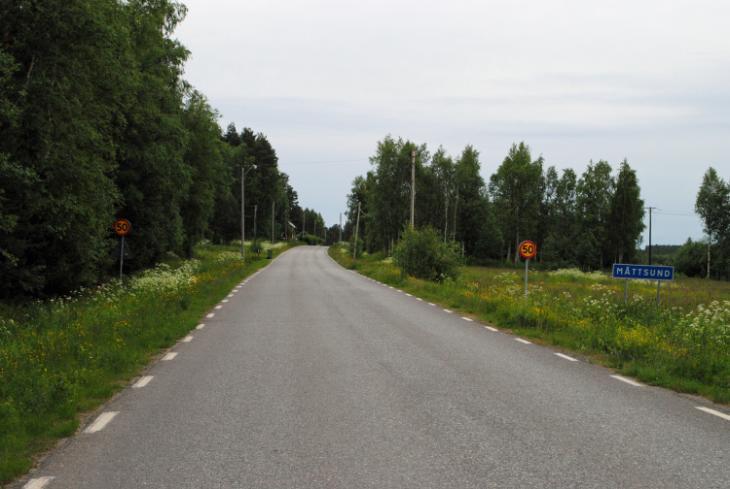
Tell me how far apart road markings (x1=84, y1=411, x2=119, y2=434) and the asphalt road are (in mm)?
18

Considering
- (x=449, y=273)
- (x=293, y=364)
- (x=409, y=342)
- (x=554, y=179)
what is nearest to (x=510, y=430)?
(x=293, y=364)

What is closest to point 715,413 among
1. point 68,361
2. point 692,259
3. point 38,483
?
point 38,483

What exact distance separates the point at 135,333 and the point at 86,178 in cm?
962

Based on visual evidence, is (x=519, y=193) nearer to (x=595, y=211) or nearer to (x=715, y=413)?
(x=595, y=211)

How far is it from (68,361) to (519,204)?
78322 mm

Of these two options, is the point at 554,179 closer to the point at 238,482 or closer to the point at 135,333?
the point at 135,333

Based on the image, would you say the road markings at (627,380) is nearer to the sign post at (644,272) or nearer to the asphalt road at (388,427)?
the asphalt road at (388,427)

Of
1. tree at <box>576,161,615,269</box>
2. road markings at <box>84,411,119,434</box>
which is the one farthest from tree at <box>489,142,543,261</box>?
road markings at <box>84,411,119,434</box>

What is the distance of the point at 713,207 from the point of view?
76188mm

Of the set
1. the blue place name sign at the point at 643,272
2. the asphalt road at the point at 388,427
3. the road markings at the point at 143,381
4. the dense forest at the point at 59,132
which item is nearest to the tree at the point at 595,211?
the dense forest at the point at 59,132

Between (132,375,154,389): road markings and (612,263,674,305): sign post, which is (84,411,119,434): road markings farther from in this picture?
(612,263,674,305): sign post

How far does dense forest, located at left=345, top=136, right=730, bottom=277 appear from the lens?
263ft

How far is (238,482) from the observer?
4.39 meters

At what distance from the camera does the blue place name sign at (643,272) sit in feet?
44.0
